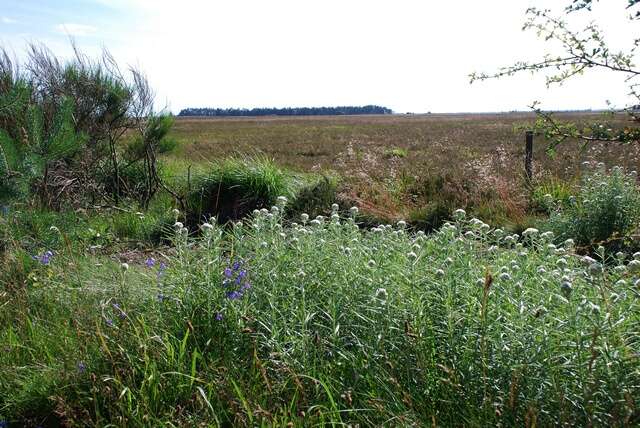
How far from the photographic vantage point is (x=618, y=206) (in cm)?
636

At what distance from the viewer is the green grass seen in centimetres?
263

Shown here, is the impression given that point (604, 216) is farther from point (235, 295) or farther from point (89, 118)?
point (89, 118)

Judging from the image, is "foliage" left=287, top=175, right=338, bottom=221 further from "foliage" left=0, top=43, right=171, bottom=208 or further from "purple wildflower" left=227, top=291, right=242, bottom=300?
"purple wildflower" left=227, top=291, right=242, bottom=300

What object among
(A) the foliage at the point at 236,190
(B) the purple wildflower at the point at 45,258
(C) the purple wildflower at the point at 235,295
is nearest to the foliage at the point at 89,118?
(A) the foliage at the point at 236,190

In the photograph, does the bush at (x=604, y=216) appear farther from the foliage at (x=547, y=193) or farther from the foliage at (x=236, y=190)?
the foliage at (x=236, y=190)

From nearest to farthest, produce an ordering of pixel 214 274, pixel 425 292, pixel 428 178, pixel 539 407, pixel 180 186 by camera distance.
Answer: pixel 539 407, pixel 425 292, pixel 214 274, pixel 180 186, pixel 428 178

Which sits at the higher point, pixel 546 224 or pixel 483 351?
pixel 483 351

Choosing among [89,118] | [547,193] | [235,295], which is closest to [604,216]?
[547,193]

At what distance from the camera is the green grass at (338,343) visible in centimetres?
263

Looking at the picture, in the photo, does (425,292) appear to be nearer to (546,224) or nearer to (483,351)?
(483,351)

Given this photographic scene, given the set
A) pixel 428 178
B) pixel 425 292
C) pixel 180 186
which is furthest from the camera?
pixel 428 178

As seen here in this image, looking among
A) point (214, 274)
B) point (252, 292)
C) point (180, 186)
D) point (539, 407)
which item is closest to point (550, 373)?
point (539, 407)

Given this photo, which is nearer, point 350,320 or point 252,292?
point 350,320

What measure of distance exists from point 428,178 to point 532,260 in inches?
274
